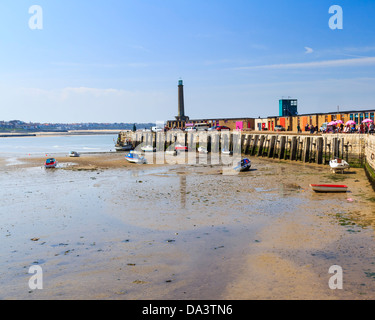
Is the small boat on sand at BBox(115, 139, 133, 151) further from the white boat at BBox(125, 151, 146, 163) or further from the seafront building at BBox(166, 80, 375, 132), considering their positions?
the white boat at BBox(125, 151, 146, 163)

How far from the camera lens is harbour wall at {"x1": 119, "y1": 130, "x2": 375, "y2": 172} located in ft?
102

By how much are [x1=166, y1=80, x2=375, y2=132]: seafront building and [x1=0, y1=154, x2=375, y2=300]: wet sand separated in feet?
64.5

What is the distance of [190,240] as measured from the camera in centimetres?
1370

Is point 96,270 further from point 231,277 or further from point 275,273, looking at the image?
point 275,273

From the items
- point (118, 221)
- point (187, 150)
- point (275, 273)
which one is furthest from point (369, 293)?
point (187, 150)

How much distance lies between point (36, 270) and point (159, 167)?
94.7ft

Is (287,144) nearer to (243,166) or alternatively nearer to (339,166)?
(243,166)

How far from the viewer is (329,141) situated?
1342 inches

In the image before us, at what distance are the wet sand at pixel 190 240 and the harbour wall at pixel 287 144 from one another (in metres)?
5.17

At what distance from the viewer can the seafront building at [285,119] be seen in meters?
43.9

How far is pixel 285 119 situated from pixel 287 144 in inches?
794

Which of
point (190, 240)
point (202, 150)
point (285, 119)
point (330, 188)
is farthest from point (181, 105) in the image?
point (190, 240)

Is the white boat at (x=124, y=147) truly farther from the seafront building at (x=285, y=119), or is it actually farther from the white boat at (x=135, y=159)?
the white boat at (x=135, y=159)

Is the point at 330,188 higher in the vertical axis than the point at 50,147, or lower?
lower
